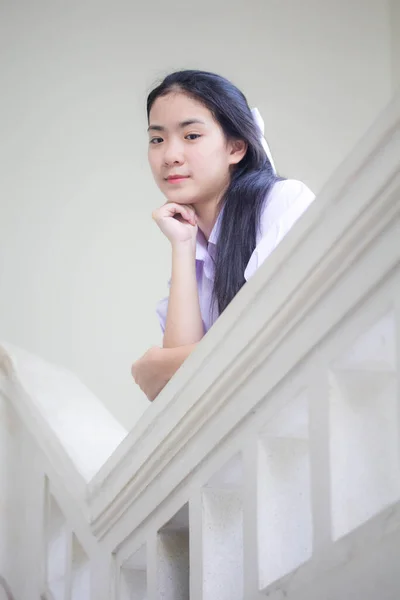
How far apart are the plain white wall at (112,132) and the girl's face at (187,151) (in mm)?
1772

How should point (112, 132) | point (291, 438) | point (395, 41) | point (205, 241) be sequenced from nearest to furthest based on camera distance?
point (291, 438) → point (205, 241) → point (112, 132) → point (395, 41)

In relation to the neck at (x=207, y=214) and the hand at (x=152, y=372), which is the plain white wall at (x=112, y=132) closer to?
the neck at (x=207, y=214)

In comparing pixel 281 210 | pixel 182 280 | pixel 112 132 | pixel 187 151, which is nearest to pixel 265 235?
pixel 281 210

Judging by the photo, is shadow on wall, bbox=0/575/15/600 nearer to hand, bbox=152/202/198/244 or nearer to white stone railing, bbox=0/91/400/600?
white stone railing, bbox=0/91/400/600

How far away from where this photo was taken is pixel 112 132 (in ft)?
13.3

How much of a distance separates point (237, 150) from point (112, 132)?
192cm

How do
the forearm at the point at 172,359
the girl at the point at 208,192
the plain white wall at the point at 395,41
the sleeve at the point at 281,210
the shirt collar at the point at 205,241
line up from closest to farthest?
the forearm at the point at 172,359
the sleeve at the point at 281,210
the girl at the point at 208,192
the shirt collar at the point at 205,241
the plain white wall at the point at 395,41

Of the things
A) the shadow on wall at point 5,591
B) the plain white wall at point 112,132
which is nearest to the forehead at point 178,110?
the shadow on wall at point 5,591

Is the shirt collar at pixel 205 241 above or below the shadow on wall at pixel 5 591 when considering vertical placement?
above

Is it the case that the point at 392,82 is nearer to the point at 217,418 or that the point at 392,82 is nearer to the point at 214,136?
the point at 214,136

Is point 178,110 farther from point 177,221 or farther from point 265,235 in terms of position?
point 265,235

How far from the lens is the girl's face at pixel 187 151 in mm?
2133

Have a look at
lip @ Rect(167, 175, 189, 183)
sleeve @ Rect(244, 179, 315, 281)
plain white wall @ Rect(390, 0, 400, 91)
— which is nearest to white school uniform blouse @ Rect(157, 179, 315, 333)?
sleeve @ Rect(244, 179, 315, 281)

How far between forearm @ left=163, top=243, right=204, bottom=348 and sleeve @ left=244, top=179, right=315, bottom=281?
0.13 m
